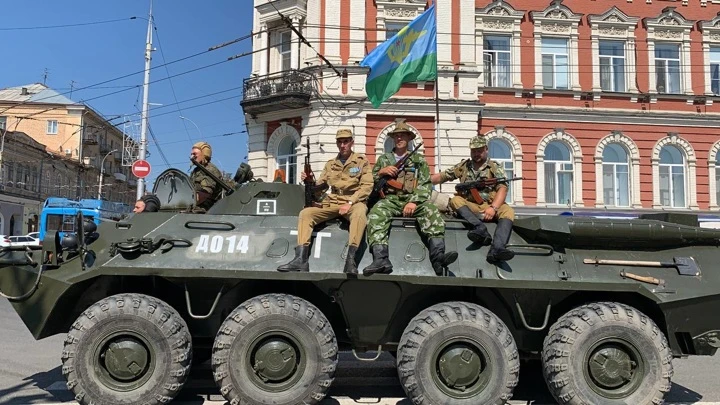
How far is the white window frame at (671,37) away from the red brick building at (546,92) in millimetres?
39

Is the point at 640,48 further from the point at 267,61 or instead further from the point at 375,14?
the point at 267,61

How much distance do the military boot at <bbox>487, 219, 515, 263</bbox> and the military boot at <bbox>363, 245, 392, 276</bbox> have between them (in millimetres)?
998

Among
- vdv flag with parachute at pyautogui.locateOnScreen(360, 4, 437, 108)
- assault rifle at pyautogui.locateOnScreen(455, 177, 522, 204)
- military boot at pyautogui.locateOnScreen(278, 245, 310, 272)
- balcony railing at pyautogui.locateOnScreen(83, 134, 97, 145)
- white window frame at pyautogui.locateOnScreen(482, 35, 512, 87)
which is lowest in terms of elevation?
military boot at pyautogui.locateOnScreen(278, 245, 310, 272)

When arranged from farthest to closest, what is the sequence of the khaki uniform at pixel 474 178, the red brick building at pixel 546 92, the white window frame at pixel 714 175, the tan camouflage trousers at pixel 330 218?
the white window frame at pixel 714 175
the red brick building at pixel 546 92
the khaki uniform at pixel 474 178
the tan camouflage trousers at pixel 330 218

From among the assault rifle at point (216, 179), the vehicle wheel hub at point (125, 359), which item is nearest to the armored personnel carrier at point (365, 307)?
the vehicle wheel hub at point (125, 359)

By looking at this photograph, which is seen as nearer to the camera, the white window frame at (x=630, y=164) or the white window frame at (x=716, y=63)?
the white window frame at (x=630, y=164)

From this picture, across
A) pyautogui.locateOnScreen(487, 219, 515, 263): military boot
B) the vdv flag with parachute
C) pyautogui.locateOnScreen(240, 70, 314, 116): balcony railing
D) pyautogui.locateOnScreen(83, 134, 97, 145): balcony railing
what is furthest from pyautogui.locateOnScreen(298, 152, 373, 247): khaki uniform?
pyautogui.locateOnScreen(83, 134, 97, 145): balcony railing

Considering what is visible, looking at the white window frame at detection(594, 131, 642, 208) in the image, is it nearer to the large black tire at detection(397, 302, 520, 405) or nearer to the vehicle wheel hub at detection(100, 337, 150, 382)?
the large black tire at detection(397, 302, 520, 405)

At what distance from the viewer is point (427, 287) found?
5832mm

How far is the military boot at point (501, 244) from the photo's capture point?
5672 millimetres

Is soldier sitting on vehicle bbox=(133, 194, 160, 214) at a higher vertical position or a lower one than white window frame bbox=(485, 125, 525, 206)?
lower

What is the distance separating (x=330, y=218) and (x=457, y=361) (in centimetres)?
181

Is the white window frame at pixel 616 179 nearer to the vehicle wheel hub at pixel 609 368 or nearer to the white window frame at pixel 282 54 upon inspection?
the white window frame at pixel 282 54

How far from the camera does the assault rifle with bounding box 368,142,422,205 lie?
620cm
